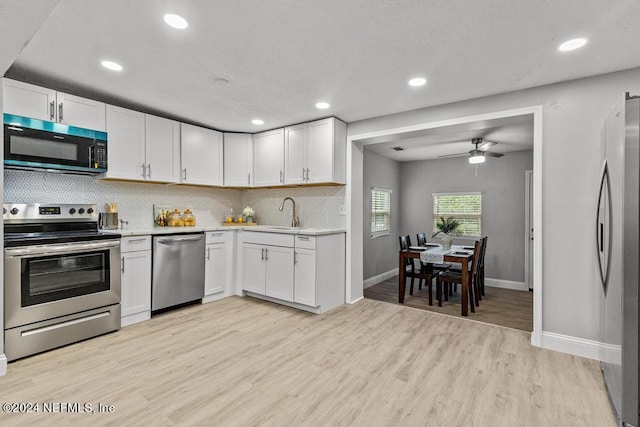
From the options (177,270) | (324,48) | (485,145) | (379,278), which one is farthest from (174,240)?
(485,145)

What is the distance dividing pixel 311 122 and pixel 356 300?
2.49 meters

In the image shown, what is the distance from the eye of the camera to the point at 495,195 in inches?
220

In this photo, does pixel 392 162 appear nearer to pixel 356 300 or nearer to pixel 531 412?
pixel 356 300

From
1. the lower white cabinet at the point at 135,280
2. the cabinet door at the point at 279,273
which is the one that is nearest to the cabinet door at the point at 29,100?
the lower white cabinet at the point at 135,280

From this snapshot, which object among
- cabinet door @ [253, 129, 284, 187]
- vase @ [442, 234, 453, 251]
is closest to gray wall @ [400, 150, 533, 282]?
vase @ [442, 234, 453, 251]

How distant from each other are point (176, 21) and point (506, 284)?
5857 millimetres

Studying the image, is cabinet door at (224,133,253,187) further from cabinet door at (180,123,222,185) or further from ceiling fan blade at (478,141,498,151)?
ceiling fan blade at (478,141,498,151)

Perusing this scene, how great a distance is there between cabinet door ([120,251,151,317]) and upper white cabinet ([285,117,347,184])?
2052mm

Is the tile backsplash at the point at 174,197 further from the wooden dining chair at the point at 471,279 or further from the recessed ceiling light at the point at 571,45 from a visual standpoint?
the recessed ceiling light at the point at 571,45

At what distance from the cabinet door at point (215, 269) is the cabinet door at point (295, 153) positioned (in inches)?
52.5

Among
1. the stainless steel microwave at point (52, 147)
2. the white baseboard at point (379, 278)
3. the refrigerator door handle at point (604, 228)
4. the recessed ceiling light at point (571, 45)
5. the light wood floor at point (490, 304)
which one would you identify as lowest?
the light wood floor at point (490, 304)

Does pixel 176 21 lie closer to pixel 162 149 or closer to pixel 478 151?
pixel 162 149

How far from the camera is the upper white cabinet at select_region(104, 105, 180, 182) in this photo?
3447mm

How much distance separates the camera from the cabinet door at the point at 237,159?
4.71 m
